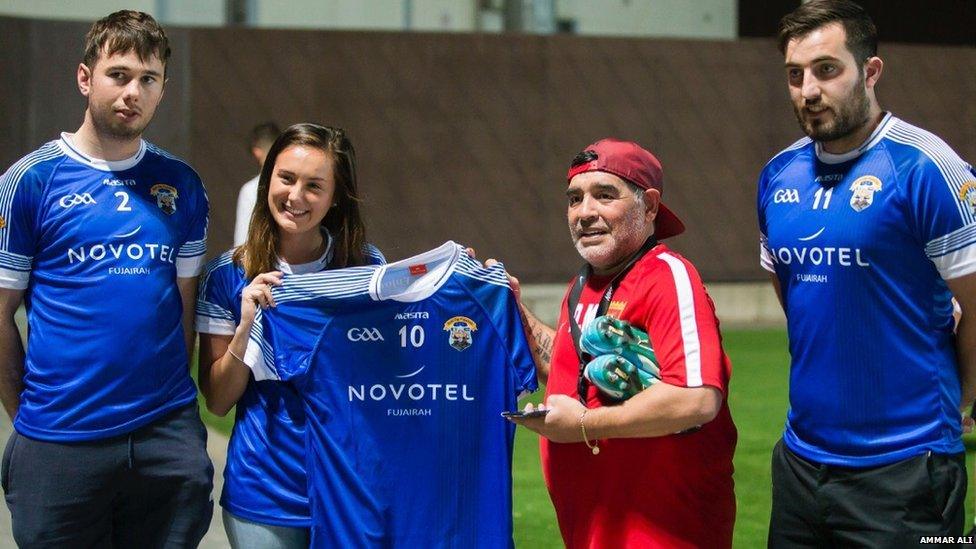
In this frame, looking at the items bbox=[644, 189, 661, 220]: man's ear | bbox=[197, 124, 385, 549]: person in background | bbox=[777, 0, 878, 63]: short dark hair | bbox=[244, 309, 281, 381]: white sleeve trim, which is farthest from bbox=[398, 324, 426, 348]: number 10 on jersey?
bbox=[777, 0, 878, 63]: short dark hair

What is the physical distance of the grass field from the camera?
6004mm

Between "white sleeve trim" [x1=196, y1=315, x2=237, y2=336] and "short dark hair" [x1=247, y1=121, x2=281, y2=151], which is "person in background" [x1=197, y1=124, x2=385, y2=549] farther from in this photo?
"short dark hair" [x1=247, y1=121, x2=281, y2=151]

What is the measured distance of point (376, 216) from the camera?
13.7 meters

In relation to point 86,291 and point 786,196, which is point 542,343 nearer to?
point 786,196

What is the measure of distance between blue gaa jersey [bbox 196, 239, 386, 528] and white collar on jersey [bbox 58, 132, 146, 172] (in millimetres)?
411

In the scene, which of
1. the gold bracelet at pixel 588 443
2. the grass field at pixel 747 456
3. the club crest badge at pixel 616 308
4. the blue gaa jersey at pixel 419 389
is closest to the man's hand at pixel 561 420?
the gold bracelet at pixel 588 443

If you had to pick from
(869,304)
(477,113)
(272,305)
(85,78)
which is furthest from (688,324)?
(477,113)

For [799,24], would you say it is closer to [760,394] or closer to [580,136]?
[760,394]

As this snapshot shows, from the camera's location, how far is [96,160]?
3443mm

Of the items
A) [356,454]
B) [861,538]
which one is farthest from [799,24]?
[356,454]

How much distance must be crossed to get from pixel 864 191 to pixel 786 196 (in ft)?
0.83

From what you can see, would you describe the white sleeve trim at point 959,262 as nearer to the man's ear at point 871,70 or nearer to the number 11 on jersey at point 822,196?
the number 11 on jersey at point 822,196

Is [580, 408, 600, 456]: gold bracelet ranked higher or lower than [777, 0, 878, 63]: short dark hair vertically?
lower

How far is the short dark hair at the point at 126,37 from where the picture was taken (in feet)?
11.1
